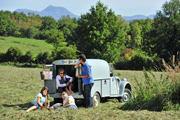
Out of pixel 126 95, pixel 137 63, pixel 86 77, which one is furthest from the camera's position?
pixel 137 63

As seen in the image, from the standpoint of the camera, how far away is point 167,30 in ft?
190

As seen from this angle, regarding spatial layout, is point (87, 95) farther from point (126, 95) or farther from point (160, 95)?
point (126, 95)

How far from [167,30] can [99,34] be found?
1437cm

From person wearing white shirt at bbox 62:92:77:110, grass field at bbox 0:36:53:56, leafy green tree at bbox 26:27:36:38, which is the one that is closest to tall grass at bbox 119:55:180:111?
person wearing white shirt at bbox 62:92:77:110

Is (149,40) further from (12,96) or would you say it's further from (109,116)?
(109,116)

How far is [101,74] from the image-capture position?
1277cm

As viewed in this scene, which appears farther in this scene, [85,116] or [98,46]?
[98,46]

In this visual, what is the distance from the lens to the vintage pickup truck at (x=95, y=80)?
1207 centimetres

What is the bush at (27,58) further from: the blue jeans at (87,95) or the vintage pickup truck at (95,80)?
the blue jeans at (87,95)

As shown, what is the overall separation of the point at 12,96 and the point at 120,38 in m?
49.9

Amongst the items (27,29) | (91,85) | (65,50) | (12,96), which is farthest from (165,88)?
(27,29)

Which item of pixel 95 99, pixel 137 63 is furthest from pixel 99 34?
pixel 95 99

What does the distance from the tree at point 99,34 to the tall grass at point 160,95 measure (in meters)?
47.1

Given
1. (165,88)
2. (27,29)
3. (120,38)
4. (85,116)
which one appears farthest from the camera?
(27,29)
